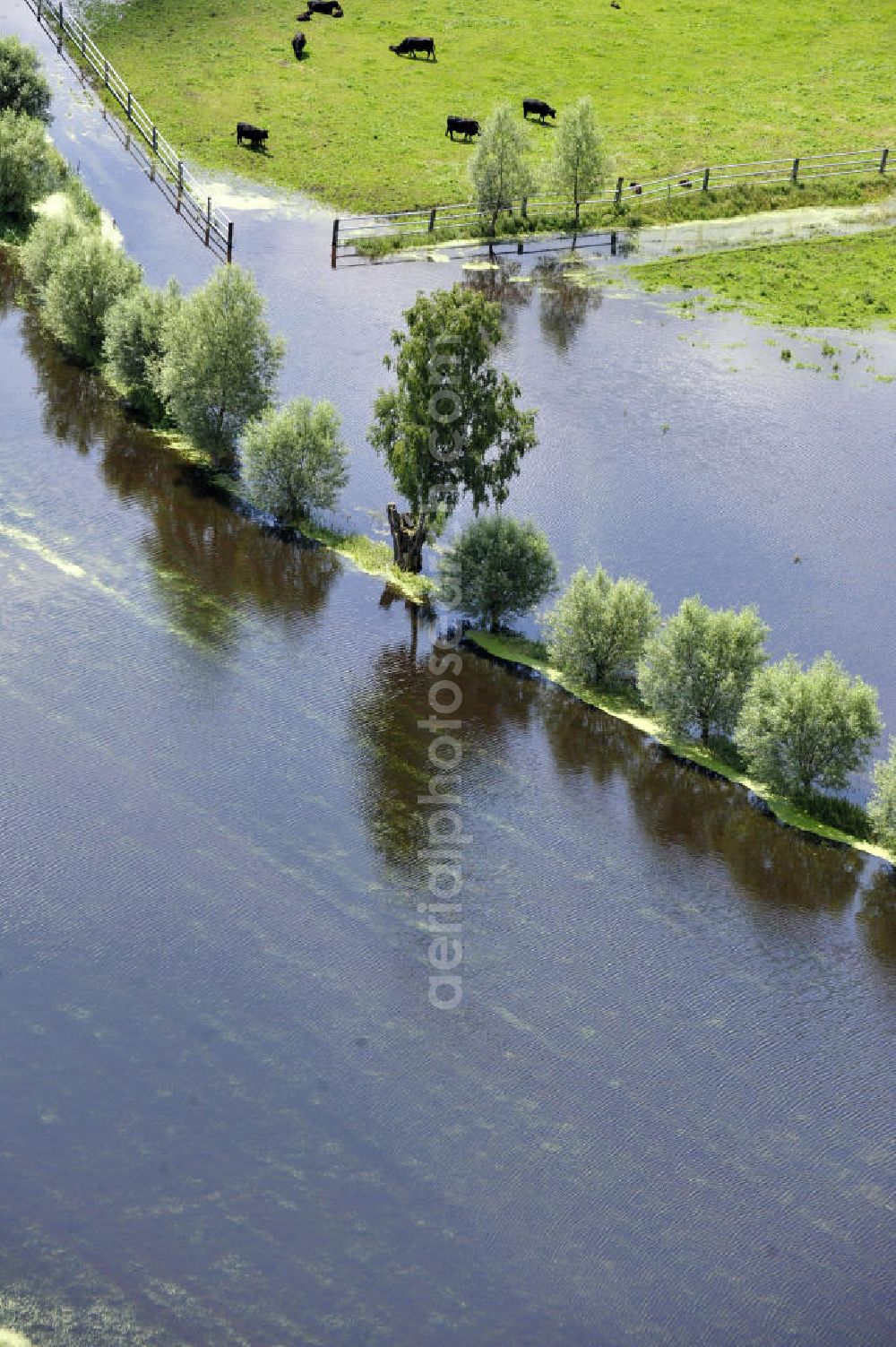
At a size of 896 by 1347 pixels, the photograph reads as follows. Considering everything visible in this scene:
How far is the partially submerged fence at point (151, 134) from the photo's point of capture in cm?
9481

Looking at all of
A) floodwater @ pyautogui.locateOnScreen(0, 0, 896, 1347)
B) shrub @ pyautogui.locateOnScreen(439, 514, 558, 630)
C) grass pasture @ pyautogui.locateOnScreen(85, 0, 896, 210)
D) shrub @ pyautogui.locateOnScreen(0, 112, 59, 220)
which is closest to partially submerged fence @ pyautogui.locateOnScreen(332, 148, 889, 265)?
grass pasture @ pyautogui.locateOnScreen(85, 0, 896, 210)

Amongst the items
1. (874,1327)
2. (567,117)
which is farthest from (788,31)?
(874,1327)

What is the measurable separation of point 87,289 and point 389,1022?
46.7 m

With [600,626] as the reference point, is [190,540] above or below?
below

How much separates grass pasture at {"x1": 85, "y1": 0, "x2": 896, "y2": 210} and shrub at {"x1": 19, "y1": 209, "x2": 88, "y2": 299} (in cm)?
2269

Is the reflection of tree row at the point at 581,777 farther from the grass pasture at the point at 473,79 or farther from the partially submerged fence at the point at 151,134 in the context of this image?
the grass pasture at the point at 473,79

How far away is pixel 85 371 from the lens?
262 feet

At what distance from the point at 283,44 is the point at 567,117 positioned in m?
32.9

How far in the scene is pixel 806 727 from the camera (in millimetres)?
51062

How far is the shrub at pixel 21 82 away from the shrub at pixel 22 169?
702 cm

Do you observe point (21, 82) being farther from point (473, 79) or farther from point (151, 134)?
point (473, 79)

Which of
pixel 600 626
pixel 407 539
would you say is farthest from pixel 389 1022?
pixel 407 539

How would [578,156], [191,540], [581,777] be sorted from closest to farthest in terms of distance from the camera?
[581,777], [191,540], [578,156]

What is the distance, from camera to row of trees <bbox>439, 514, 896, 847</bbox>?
5106cm
